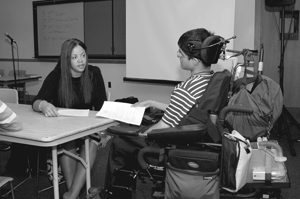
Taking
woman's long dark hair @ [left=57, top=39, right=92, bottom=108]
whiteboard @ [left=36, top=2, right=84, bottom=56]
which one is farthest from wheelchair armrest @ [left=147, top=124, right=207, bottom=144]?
whiteboard @ [left=36, top=2, right=84, bottom=56]

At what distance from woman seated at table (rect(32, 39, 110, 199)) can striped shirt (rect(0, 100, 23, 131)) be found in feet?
1.86

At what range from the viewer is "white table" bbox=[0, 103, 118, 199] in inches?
64.9

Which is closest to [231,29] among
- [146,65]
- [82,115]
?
[146,65]

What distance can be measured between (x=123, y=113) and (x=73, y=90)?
646 mm

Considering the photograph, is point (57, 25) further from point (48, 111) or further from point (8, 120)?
point (8, 120)

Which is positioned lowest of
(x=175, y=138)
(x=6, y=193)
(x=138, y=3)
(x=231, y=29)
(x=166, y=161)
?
(x=6, y=193)

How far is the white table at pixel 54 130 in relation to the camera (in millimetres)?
1648

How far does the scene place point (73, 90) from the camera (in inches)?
98.0

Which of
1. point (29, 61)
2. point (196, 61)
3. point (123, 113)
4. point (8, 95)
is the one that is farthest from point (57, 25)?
point (196, 61)

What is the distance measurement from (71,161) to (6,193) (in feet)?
2.03

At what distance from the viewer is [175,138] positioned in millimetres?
1423

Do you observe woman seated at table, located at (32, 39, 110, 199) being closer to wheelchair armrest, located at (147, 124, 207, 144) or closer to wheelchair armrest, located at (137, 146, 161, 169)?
wheelchair armrest, located at (137, 146, 161, 169)

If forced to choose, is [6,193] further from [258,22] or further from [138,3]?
[258,22]

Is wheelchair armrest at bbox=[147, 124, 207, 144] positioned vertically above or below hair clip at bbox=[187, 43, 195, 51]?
below
